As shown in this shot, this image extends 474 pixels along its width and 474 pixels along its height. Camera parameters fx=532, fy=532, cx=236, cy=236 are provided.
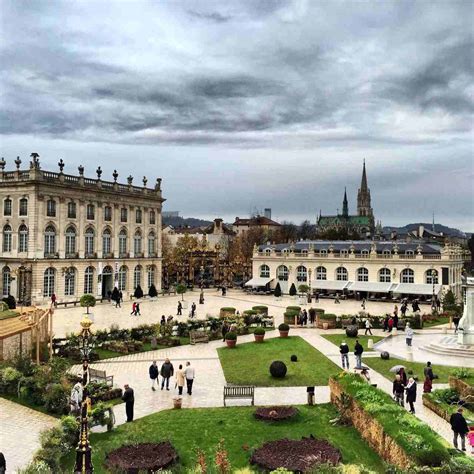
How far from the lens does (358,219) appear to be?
573 ft

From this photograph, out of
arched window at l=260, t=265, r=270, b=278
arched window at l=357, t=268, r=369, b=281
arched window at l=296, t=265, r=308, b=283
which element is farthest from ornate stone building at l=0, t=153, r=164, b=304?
arched window at l=357, t=268, r=369, b=281

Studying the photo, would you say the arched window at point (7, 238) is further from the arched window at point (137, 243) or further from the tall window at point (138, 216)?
the tall window at point (138, 216)

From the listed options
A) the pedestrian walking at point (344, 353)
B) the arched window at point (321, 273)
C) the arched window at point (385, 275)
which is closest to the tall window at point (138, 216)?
the arched window at point (321, 273)

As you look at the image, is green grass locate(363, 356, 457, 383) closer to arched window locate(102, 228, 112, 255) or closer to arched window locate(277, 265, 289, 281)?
arched window locate(102, 228, 112, 255)

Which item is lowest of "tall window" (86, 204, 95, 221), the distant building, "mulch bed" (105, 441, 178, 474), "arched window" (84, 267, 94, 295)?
"mulch bed" (105, 441, 178, 474)

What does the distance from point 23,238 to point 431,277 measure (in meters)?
42.2

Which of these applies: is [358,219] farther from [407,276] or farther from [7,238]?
[7,238]

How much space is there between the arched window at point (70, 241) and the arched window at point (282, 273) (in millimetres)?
25457

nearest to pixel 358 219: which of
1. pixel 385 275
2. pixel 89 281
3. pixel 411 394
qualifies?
pixel 385 275

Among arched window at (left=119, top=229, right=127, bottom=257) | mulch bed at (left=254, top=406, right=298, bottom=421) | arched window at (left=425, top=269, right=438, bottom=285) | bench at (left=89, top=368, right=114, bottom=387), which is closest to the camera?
mulch bed at (left=254, top=406, right=298, bottom=421)

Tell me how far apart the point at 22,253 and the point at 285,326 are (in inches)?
1206

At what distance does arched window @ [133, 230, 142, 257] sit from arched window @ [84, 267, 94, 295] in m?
7.73

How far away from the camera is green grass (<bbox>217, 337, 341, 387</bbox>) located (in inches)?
899

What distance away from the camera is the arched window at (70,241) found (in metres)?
55.1
